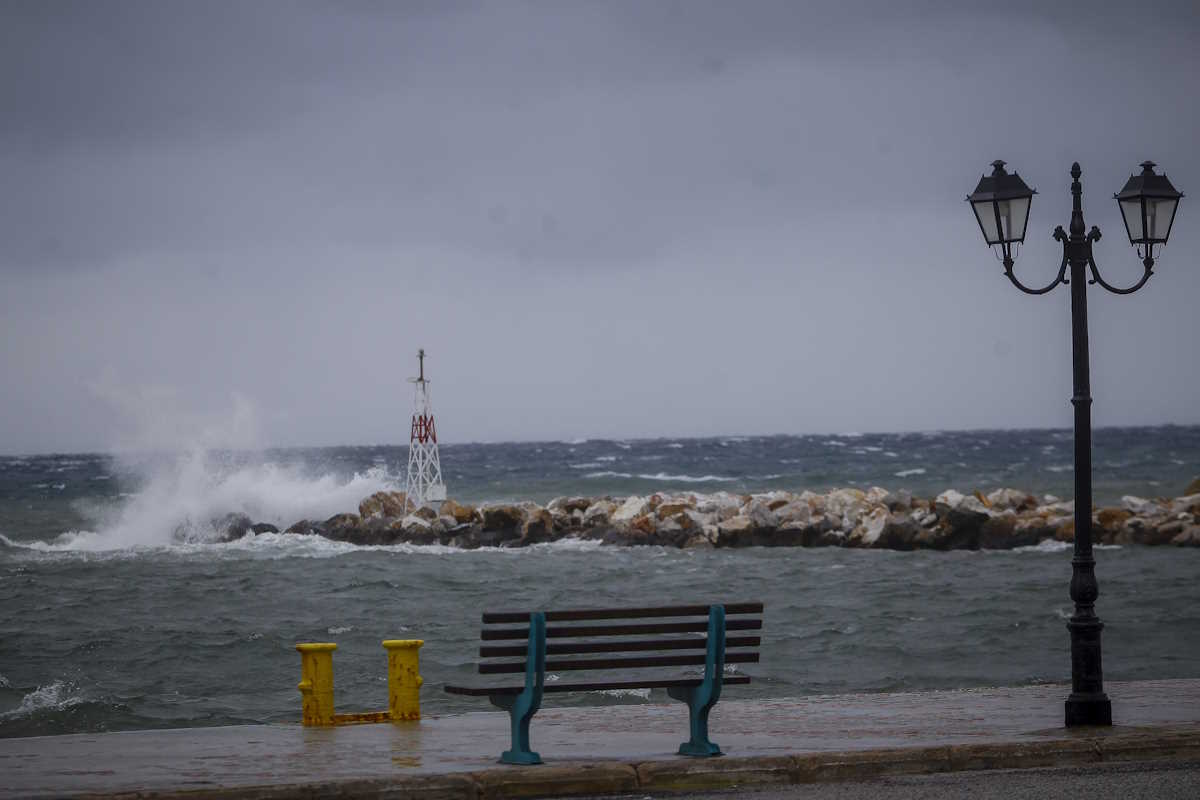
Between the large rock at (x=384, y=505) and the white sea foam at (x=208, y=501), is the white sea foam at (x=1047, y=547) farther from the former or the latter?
the white sea foam at (x=208, y=501)

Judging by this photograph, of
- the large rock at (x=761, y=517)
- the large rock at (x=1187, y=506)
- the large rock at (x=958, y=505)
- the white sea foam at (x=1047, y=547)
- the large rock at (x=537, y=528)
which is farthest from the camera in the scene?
the large rock at (x=537, y=528)

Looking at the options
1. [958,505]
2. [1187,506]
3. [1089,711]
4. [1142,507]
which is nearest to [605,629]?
[1089,711]

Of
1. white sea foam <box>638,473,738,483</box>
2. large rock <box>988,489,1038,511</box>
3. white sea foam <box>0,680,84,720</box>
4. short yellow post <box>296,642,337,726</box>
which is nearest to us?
short yellow post <box>296,642,337,726</box>

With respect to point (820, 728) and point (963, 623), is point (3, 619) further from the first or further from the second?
point (820, 728)

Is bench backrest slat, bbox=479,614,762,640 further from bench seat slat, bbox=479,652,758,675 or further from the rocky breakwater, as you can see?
the rocky breakwater

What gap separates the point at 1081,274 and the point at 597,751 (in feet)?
15.4

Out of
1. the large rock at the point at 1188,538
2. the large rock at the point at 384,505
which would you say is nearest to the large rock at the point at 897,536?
the large rock at the point at 1188,538

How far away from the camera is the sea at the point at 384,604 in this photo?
17564 millimetres

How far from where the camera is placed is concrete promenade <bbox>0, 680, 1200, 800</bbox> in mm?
8219

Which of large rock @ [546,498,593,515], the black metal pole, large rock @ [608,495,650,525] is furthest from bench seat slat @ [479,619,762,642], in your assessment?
large rock @ [546,498,593,515]

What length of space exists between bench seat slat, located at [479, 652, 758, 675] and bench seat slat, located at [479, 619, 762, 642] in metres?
0.15

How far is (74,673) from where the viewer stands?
19500 millimetres

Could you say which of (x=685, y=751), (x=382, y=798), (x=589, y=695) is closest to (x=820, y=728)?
(x=685, y=751)

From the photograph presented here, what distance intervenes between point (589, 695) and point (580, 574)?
49.0 ft
